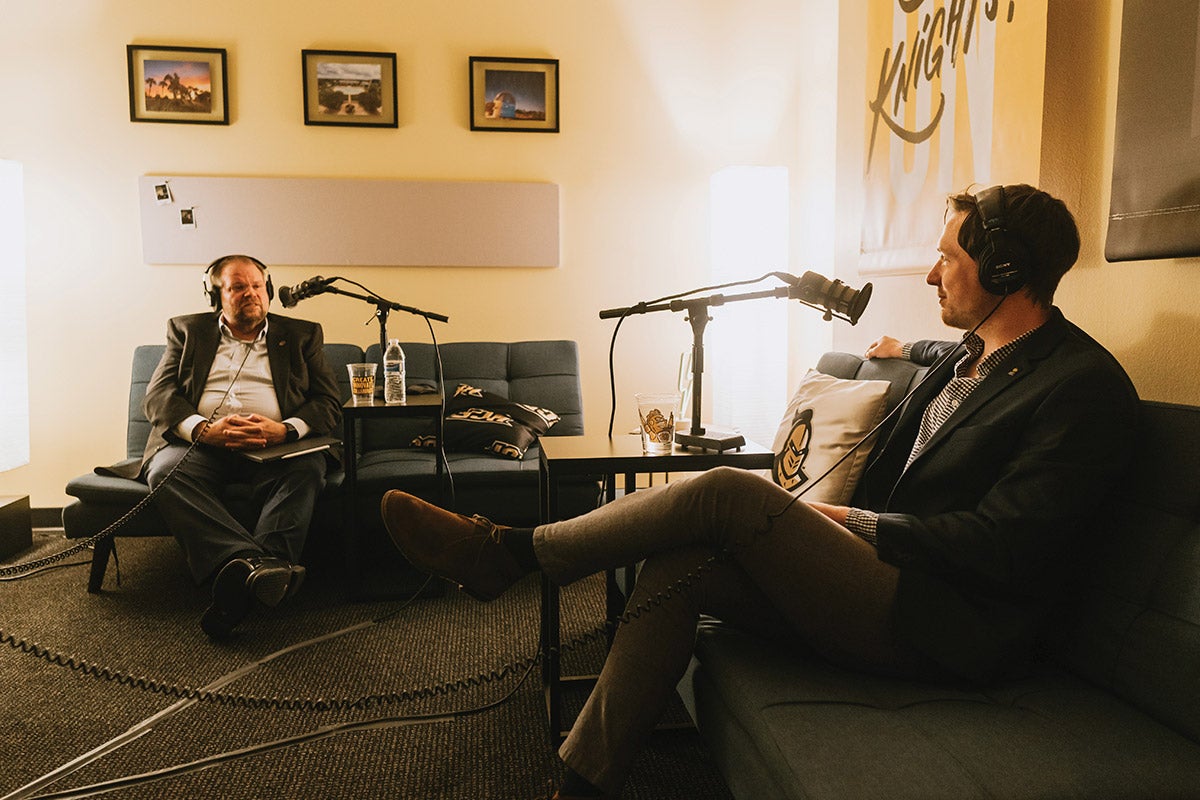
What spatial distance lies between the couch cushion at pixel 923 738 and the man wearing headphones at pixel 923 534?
7 centimetres

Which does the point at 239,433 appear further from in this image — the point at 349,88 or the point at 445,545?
the point at 349,88

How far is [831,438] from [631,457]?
476mm

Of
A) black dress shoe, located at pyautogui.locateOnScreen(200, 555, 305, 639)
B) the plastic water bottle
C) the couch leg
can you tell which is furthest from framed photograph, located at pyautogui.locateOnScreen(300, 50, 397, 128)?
black dress shoe, located at pyautogui.locateOnScreen(200, 555, 305, 639)

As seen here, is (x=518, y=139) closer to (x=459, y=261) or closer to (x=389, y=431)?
(x=459, y=261)

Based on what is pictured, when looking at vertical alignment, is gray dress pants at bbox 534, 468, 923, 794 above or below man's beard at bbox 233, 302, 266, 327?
below

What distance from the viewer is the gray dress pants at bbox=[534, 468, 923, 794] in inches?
53.1

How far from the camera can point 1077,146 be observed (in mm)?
1814

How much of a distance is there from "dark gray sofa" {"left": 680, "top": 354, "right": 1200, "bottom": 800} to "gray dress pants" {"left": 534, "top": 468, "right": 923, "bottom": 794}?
7cm

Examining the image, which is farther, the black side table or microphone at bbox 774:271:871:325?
the black side table

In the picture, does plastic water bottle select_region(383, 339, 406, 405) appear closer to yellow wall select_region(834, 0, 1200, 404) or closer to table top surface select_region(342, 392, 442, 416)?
table top surface select_region(342, 392, 442, 416)

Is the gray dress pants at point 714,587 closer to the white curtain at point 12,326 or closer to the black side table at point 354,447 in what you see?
the black side table at point 354,447

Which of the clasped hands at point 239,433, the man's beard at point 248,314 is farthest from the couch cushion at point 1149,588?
the man's beard at point 248,314

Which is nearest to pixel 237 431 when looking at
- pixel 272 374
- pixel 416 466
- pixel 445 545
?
pixel 272 374

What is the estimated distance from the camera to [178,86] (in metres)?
3.69
